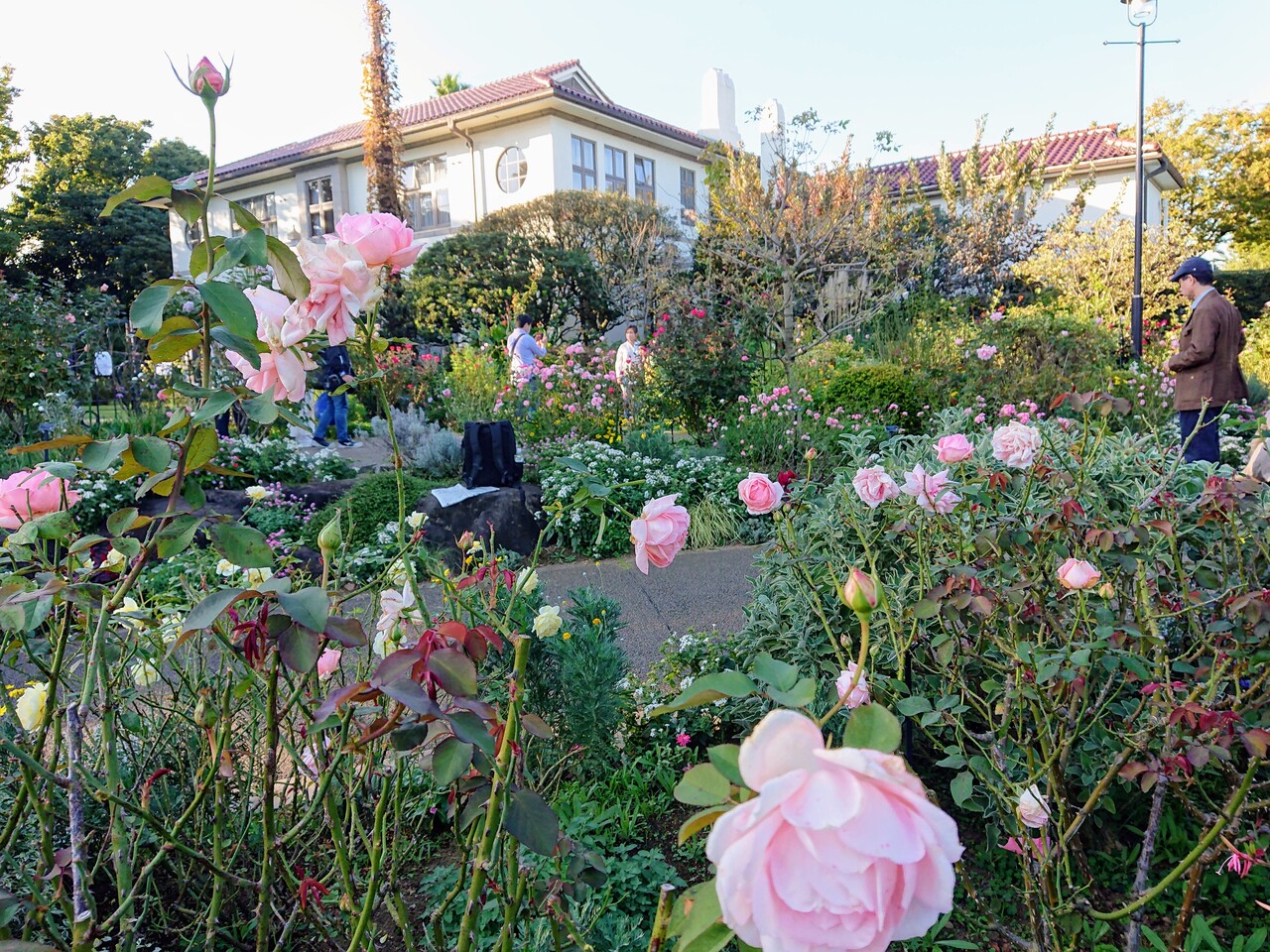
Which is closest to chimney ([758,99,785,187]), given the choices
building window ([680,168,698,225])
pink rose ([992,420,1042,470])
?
building window ([680,168,698,225])

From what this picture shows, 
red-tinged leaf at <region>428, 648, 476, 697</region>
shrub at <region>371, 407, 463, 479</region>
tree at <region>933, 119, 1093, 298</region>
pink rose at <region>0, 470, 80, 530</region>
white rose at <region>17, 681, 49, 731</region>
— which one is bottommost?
shrub at <region>371, 407, 463, 479</region>

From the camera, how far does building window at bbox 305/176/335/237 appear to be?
68.6ft

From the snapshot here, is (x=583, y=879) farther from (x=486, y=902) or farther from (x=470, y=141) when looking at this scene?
(x=470, y=141)

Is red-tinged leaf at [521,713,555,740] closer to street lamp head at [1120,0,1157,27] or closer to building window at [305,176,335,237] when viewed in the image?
street lamp head at [1120,0,1157,27]

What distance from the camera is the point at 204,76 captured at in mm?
934

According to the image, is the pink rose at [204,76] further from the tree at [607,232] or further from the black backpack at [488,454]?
the tree at [607,232]

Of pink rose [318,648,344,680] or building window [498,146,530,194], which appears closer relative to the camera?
pink rose [318,648,344,680]

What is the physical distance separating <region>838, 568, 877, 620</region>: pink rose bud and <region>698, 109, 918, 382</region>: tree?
9360mm

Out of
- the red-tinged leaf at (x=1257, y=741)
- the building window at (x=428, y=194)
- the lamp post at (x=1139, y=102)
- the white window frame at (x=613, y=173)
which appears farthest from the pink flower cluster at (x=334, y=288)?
the building window at (x=428, y=194)

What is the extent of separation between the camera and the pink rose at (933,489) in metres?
1.85

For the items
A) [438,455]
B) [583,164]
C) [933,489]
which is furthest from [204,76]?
[583,164]

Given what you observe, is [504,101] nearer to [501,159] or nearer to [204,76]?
[501,159]

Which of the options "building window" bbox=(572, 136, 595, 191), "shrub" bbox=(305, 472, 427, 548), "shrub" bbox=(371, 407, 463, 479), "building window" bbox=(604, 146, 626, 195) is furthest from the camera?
"building window" bbox=(604, 146, 626, 195)

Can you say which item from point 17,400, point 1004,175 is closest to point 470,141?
point 1004,175
